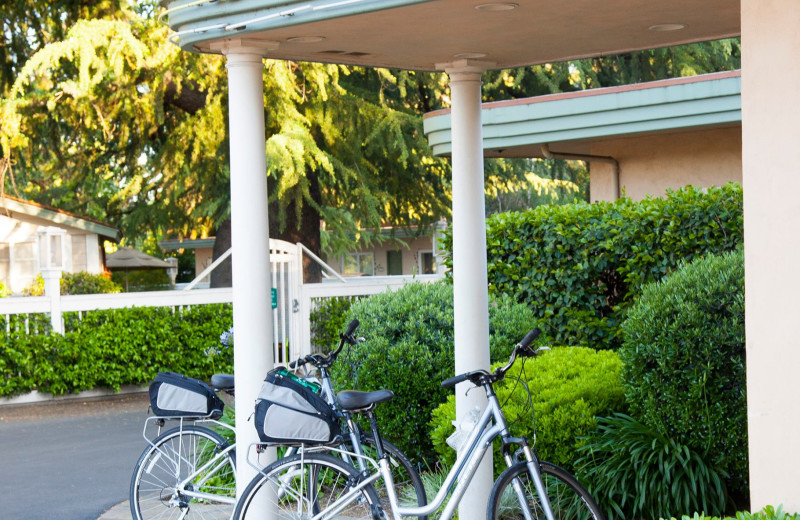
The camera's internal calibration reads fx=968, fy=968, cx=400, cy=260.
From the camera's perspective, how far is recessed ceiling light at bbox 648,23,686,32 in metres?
5.05

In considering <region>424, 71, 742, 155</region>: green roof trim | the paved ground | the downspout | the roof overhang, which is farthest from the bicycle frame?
the roof overhang

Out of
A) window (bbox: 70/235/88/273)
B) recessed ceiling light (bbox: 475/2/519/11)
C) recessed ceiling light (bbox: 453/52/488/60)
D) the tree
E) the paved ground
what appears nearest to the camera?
recessed ceiling light (bbox: 475/2/519/11)

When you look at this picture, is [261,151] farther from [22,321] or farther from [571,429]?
[22,321]

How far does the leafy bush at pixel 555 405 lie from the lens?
19.2 feet

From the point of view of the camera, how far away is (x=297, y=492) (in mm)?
5035

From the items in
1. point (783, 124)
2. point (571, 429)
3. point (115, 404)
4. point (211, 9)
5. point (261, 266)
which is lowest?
point (115, 404)

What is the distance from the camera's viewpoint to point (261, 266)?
5.40 metres

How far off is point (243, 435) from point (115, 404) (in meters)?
7.76

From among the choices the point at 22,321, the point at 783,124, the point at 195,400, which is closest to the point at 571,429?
the point at 195,400

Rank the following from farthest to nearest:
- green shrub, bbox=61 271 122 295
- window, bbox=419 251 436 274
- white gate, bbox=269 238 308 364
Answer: window, bbox=419 251 436 274 < green shrub, bbox=61 271 122 295 < white gate, bbox=269 238 308 364

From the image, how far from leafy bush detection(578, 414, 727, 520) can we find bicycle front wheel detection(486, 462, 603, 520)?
234 millimetres

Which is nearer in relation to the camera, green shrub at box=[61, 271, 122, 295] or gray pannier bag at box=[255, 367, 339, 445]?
gray pannier bag at box=[255, 367, 339, 445]

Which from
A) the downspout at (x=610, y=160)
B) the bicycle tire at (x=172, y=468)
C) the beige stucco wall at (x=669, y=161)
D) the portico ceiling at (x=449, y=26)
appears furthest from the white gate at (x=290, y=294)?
the portico ceiling at (x=449, y=26)

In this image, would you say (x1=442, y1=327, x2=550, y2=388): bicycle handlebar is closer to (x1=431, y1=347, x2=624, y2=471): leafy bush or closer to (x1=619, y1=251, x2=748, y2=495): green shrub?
(x1=431, y1=347, x2=624, y2=471): leafy bush
